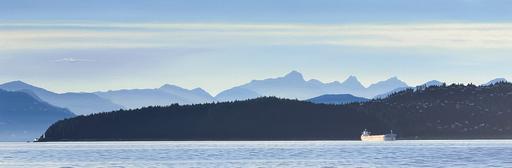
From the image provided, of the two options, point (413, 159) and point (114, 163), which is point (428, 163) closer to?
point (413, 159)

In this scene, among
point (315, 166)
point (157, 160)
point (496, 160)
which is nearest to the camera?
point (315, 166)

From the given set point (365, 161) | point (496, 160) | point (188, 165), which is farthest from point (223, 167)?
point (496, 160)

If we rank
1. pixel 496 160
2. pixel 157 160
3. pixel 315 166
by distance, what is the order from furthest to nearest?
pixel 157 160
pixel 496 160
pixel 315 166

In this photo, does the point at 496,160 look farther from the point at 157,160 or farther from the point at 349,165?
the point at 157,160

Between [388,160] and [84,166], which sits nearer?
[84,166]

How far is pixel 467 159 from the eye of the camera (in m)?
189

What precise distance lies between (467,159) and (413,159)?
24.7 feet

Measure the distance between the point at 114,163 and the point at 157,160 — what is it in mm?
15028

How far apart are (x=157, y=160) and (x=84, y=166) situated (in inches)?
957

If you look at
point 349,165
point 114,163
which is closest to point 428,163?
point 349,165

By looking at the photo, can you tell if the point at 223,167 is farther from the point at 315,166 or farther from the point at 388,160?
the point at 388,160

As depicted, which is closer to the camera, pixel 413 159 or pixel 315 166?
pixel 315 166

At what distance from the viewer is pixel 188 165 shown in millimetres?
178875

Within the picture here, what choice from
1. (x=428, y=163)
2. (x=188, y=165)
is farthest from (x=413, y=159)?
(x=188, y=165)
